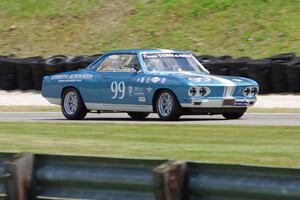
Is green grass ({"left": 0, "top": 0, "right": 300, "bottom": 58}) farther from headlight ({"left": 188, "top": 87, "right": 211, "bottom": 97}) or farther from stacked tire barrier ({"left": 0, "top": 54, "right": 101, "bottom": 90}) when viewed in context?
headlight ({"left": 188, "top": 87, "right": 211, "bottom": 97})

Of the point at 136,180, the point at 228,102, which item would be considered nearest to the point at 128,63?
the point at 228,102

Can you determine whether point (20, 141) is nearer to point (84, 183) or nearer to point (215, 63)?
point (84, 183)

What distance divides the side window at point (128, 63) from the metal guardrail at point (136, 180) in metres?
10.7

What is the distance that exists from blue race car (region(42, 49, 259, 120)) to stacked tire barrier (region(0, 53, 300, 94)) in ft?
19.0

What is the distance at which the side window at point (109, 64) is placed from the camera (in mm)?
17234

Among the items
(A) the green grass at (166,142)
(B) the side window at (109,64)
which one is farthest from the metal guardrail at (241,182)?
(B) the side window at (109,64)

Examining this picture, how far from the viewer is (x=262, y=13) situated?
33094mm

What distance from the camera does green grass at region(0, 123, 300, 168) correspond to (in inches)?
409

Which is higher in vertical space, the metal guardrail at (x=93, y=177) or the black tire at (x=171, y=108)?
the metal guardrail at (x=93, y=177)

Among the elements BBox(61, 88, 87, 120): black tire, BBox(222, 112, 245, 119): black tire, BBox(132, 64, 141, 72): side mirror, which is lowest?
BBox(222, 112, 245, 119): black tire

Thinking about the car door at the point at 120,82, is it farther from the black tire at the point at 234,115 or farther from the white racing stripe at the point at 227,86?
the black tire at the point at 234,115

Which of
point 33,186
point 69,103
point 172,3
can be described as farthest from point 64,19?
point 33,186

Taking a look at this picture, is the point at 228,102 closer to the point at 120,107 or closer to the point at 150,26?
the point at 120,107

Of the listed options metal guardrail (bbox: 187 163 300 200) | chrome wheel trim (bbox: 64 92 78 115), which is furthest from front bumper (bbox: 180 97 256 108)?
metal guardrail (bbox: 187 163 300 200)
